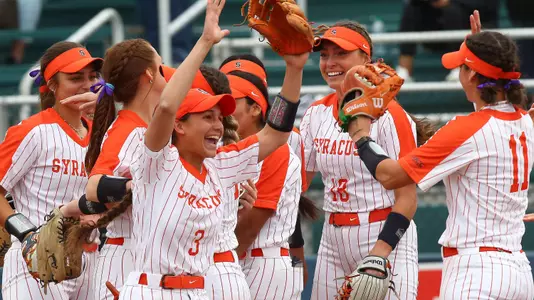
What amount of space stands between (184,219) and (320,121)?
1.74 meters

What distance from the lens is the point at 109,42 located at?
32.1ft

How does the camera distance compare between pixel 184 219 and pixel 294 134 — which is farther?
pixel 294 134

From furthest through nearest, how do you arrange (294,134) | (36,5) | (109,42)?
(36,5) < (109,42) < (294,134)

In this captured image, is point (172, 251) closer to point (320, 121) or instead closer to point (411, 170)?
point (411, 170)

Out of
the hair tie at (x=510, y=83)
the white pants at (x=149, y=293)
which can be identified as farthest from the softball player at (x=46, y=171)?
the hair tie at (x=510, y=83)

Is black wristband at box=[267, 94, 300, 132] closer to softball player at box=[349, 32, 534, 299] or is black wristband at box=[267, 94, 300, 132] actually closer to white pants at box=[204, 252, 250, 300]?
softball player at box=[349, 32, 534, 299]

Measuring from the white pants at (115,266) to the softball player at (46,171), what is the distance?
21.7 inches

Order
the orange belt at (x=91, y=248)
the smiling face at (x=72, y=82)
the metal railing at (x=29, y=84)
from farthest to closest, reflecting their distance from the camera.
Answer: the metal railing at (x=29, y=84)
the smiling face at (x=72, y=82)
the orange belt at (x=91, y=248)

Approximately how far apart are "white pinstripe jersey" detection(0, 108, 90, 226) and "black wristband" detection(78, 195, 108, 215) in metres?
0.74

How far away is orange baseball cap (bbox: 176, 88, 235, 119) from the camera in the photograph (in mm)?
4125

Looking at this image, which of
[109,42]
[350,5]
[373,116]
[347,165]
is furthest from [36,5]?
[373,116]

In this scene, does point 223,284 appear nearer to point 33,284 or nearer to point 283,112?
point 283,112

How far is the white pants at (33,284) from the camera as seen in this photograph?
17.0 feet

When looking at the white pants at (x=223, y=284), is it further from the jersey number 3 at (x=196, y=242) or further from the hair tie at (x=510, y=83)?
the hair tie at (x=510, y=83)
